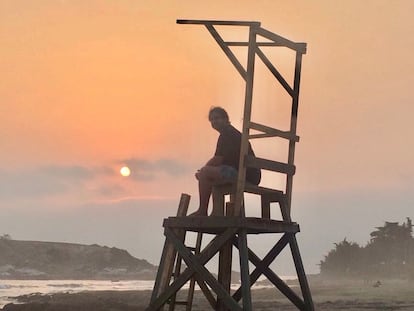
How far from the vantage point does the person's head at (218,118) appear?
10.1 metres

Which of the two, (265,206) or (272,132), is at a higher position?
(272,132)

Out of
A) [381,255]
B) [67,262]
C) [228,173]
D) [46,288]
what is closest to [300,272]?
[228,173]

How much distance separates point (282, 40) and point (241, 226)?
3.42 meters

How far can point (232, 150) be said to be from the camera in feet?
32.6

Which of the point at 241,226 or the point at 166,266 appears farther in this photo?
the point at 166,266

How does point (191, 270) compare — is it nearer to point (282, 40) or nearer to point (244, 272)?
point (244, 272)

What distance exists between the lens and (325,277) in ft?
336

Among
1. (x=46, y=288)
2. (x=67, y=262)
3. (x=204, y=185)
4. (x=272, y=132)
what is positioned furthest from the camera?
(x=67, y=262)

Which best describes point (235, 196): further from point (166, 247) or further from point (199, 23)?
point (199, 23)

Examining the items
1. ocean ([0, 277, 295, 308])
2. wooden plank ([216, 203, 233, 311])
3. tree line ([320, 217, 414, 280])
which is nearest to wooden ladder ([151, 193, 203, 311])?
wooden plank ([216, 203, 233, 311])

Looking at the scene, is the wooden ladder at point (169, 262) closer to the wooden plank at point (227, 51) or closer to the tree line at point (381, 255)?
the wooden plank at point (227, 51)

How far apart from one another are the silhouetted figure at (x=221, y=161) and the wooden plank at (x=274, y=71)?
112 centimetres

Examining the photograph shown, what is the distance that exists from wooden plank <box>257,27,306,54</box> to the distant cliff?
12742 cm

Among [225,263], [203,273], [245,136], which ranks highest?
[245,136]
